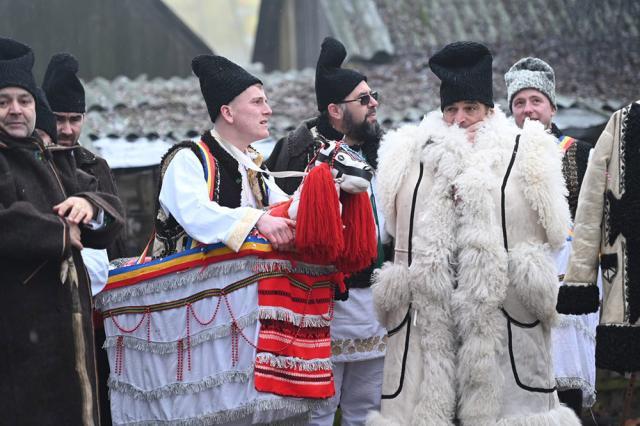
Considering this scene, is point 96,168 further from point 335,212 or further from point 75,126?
point 335,212

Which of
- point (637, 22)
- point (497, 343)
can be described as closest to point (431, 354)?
point (497, 343)

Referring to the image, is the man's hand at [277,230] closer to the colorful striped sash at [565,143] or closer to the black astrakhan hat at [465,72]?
the black astrakhan hat at [465,72]

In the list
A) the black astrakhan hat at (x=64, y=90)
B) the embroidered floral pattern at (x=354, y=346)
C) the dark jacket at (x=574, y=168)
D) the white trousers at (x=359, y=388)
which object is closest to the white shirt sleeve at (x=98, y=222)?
the black astrakhan hat at (x=64, y=90)

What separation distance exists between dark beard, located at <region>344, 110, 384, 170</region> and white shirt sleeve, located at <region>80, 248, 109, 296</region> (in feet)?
5.90

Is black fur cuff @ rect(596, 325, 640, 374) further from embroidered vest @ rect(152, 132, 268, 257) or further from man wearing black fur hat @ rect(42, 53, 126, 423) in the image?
man wearing black fur hat @ rect(42, 53, 126, 423)

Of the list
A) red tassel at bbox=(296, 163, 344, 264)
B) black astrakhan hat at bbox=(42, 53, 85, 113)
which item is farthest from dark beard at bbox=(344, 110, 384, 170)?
black astrakhan hat at bbox=(42, 53, 85, 113)

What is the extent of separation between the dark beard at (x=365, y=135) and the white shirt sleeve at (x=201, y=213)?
142 centimetres

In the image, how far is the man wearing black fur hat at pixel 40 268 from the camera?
409 centimetres

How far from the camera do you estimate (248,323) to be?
488 centimetres

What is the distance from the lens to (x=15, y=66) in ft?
14.5

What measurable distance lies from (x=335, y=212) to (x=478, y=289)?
74 centimetres

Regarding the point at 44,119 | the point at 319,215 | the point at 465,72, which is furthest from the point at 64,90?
the point at 465,72

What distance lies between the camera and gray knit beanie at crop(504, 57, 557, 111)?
629 centimetres

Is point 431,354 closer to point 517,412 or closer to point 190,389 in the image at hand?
point 517,412
